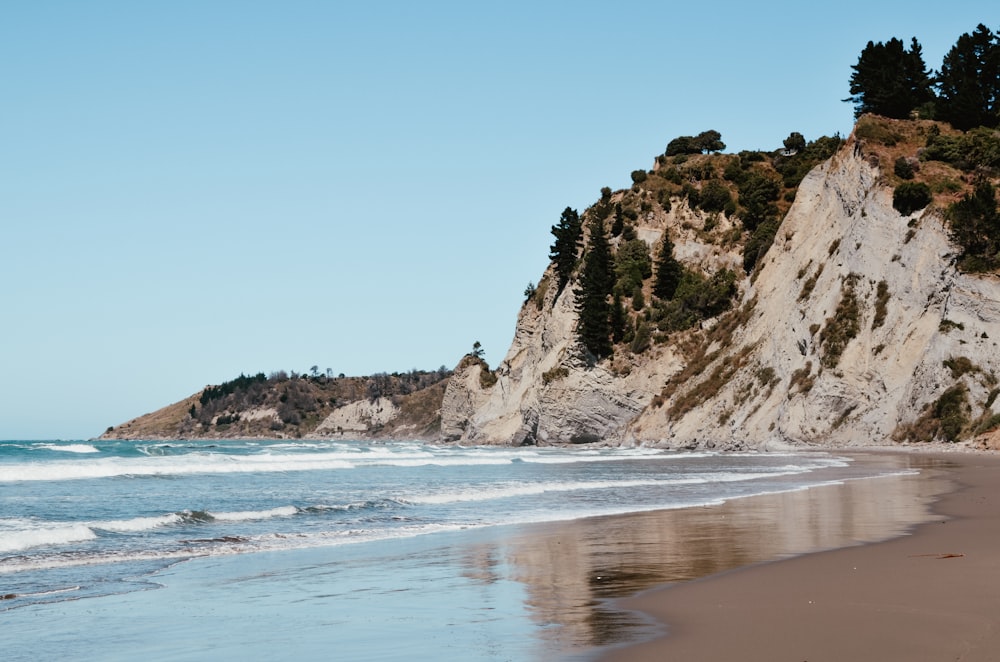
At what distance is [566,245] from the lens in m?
88.4

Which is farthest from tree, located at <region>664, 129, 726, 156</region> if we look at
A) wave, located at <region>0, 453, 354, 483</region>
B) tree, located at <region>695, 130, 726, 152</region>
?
wave, located at <region>0, 453, 354, 483</region>

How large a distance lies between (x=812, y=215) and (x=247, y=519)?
168ft

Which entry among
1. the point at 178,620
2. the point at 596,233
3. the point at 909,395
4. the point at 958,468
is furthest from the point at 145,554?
the point at 596,233

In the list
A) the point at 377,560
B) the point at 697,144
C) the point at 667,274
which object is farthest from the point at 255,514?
the point at 697,144

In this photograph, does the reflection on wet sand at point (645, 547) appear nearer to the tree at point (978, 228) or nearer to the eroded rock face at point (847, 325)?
the eroded rock face at point (847, 325)

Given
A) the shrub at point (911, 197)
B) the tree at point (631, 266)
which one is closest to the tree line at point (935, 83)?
the shrub at point (911, 197)

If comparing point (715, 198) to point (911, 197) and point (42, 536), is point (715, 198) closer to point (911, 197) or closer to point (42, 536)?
point (911, 197)

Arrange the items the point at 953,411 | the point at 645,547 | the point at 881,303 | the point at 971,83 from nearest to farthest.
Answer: the point at 645,547 < the point at 953,411 < the point at 881,303 < the point at 971,83

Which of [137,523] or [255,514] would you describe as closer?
[137,523]

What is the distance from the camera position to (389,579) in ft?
36.1

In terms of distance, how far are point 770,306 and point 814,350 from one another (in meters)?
9.62

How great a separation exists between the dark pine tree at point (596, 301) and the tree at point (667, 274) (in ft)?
13.2

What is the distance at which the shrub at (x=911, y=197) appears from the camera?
49787 mm

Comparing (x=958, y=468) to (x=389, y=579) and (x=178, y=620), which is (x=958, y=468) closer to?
(x=389, y=579)
